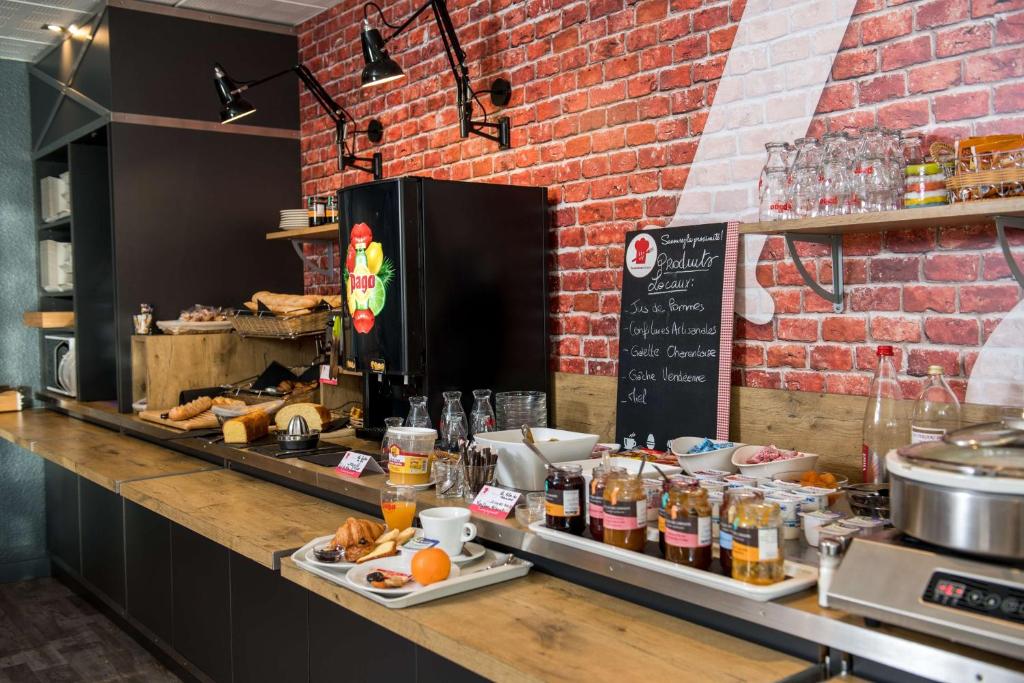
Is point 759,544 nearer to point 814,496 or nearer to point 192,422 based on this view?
point 814,496

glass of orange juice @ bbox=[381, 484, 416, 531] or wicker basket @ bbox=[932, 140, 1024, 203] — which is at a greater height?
wicker basket @ bbox=[932, 140, 1024, 203]

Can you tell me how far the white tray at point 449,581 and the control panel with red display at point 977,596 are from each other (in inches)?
36.3

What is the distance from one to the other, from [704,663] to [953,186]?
118 centimetres

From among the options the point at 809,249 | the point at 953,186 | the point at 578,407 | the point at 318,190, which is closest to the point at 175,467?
the point at 578,407

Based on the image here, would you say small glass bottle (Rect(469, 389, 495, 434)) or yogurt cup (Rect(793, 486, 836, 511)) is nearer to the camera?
yogurt cup (Rect(793, 486, 836, 511))

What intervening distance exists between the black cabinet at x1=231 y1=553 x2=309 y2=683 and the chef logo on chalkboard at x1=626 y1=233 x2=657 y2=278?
4.80 feet

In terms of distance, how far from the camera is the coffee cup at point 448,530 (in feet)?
6.91

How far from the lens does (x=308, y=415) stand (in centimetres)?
376

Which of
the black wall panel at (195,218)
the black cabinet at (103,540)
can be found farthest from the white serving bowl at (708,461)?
the black wall panel at (195,218)

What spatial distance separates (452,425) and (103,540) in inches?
92.5

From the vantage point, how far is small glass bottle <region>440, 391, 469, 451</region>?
2.89m

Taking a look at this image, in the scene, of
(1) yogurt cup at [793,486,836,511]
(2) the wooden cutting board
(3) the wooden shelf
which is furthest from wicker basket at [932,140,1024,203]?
(3) the wooden shelf

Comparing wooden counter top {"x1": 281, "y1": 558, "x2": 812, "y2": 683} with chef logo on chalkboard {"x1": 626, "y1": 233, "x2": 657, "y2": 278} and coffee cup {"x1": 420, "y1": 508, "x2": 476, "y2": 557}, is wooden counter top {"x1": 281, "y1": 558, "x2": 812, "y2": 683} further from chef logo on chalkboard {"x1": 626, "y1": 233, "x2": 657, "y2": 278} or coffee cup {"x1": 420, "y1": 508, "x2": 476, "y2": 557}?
chef logo on chalkboard {"x1": 626, "y1": 233, "x2": 657, "y2": 278}

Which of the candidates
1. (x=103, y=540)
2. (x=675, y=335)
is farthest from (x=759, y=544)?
(x=103, y=540)
